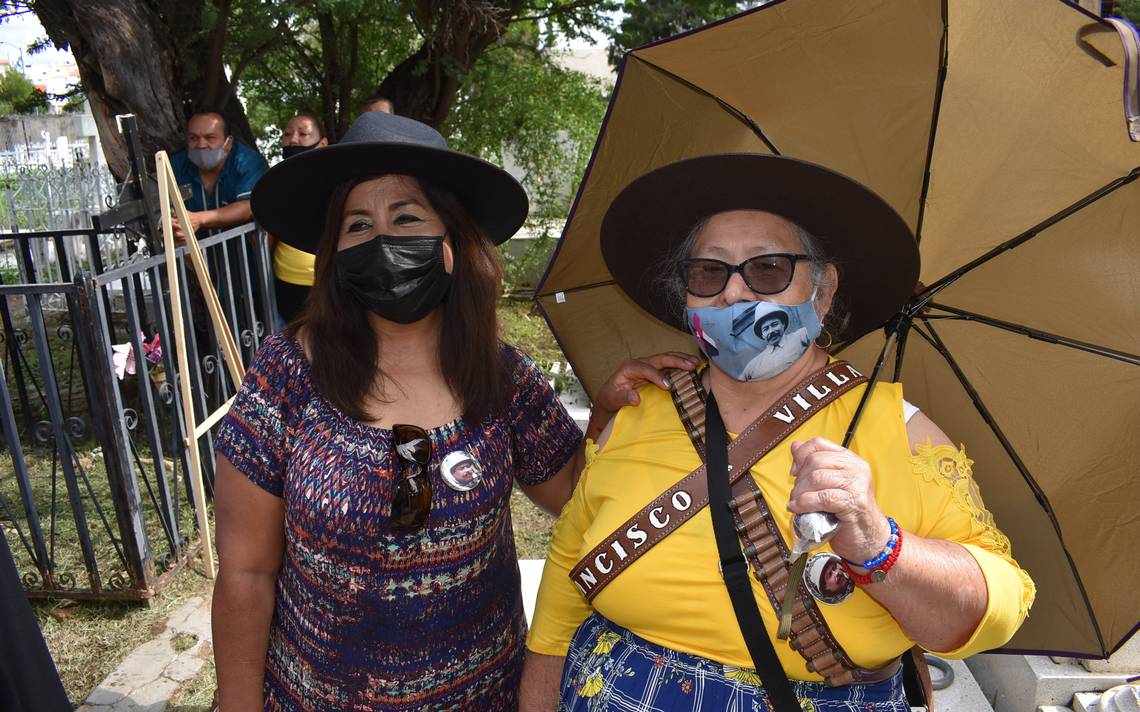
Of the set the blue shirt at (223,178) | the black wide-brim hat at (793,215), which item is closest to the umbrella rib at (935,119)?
the black wide-brim hat at (793,215)

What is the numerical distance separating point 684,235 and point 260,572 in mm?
1256

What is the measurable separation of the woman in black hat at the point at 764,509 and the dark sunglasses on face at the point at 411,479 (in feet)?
1.15

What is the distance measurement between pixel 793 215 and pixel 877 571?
2.53ft

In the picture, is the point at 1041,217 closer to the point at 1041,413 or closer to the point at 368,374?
the point at 1041,413

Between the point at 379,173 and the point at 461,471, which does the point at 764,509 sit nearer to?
the point at 461,471

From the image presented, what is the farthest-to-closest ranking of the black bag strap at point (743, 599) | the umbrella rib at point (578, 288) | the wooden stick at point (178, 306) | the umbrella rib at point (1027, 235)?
the wooden stick at point (178, 306), the umbrella rib at point (578, 288), the umbrella rib at point (1027, 235), the black bag strap at point (743, 599)

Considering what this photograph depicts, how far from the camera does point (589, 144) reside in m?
10.4

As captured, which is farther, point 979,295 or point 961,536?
point 979,295

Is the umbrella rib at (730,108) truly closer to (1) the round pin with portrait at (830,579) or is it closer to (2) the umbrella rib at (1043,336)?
(2) the umbrella rib at (1043,336)

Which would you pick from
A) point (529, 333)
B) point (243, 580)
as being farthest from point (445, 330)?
point (529, 333)

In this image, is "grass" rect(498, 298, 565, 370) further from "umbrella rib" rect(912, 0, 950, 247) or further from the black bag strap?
the black bag strap

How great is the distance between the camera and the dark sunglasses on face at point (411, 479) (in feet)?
6.05

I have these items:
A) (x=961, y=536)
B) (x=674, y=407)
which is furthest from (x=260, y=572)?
(x=961, y=536)

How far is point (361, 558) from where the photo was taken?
6.19 feet
